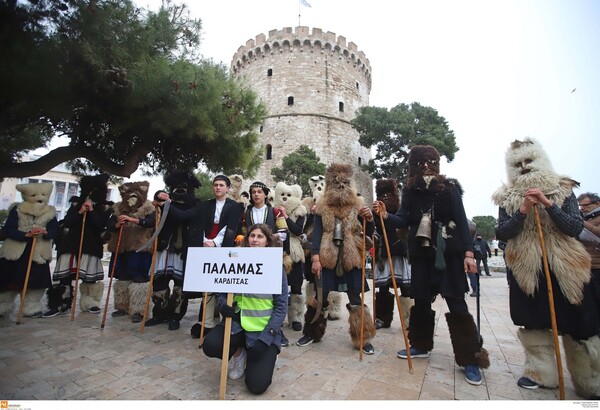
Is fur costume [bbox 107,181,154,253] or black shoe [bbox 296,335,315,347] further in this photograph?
fur costume [bbox 107,181,154,253]

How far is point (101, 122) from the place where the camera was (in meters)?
4.85

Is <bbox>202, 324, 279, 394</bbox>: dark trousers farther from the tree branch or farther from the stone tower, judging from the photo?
the stone tower

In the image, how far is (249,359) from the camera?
2244 mm

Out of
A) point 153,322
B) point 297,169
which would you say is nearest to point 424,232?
point 153,322

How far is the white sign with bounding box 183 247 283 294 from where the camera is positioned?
222cm

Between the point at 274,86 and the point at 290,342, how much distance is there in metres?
25.6

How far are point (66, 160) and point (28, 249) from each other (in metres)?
1.57

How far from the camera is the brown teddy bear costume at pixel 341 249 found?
317cm

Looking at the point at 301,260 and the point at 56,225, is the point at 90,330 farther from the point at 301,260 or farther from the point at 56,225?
the point at 301,260

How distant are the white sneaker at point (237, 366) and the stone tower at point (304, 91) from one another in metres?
23.2

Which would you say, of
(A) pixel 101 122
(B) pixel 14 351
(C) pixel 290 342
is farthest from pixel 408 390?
(A) pixel 101 122

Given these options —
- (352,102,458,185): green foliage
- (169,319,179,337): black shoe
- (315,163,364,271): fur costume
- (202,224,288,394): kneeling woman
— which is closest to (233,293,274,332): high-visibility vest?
(202,224,288,394): kneeling woman

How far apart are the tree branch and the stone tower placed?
2015 centimetres
